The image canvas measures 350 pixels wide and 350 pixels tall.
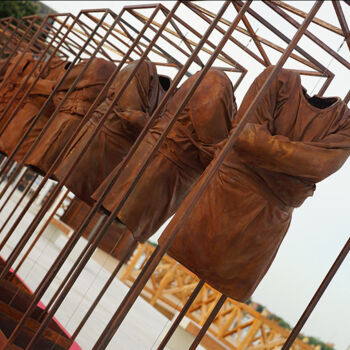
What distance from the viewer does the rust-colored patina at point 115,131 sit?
3242mm

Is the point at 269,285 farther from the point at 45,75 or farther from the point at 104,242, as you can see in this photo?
the point at 104,242

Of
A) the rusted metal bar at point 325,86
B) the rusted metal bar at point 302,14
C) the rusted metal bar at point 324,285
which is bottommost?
the rusted metal bar at point 324,285

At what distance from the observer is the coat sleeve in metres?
2.08

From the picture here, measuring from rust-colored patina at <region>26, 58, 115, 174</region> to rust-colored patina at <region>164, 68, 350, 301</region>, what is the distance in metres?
1.84

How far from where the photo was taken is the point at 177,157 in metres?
2.75

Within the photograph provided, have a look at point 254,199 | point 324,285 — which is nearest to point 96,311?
point 254,199

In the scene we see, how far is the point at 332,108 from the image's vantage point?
2207mm

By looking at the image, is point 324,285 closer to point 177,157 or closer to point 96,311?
point 177,157

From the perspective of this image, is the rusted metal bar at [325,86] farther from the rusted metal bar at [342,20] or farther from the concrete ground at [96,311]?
the concrete ground at [96,311]

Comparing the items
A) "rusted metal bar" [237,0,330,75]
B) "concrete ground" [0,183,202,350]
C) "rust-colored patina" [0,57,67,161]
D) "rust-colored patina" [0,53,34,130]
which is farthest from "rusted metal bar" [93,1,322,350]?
"rust-colored patina" [0,53,34,130]

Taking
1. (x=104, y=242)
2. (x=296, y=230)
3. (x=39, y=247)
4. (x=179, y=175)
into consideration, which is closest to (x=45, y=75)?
(x=39, y=247)

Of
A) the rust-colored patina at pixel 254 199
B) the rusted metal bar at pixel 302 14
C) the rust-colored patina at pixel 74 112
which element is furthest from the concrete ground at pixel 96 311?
the rusted metal bar at pixel 302 14

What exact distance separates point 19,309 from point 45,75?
2.18 m

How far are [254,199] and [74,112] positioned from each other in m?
2.07
